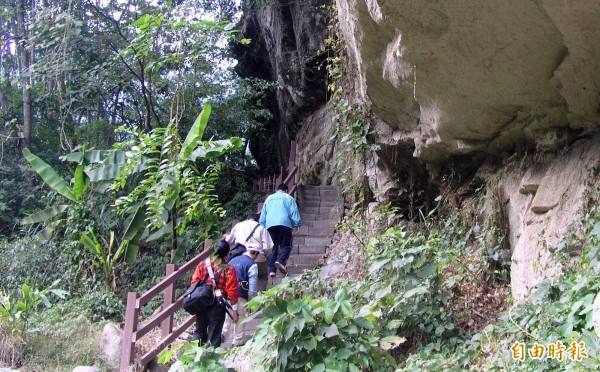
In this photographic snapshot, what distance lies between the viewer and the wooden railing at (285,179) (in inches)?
532

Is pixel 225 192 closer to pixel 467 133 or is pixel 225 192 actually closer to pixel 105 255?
pixel 105 255

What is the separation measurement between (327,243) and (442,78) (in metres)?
5.21

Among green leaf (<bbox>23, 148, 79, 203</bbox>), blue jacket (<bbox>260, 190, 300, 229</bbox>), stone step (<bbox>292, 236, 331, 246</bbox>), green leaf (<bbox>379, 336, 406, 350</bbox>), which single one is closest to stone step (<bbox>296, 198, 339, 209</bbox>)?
stone step (<bbox>292, 236, 331, 246</bbox>)

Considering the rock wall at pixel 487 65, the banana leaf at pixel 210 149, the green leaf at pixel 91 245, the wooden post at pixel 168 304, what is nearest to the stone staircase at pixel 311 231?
the wooden post at pixel 168 304

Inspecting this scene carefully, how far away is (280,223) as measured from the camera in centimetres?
843

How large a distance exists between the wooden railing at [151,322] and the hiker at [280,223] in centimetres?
98

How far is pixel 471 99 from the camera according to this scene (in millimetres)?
5172

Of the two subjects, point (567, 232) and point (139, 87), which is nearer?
point (567, 232)

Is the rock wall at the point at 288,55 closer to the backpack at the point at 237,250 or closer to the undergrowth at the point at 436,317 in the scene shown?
the backpack at the point at 237,250

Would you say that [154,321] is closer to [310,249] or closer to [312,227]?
[310,249]

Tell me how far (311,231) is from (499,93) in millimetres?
5786

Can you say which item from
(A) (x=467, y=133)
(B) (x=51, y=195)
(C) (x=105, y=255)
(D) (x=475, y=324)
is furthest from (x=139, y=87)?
→ (D) (x=475, y=324)

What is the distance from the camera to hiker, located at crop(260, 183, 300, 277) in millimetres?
8438

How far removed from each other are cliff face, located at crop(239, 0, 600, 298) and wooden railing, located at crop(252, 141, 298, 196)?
590 cm
